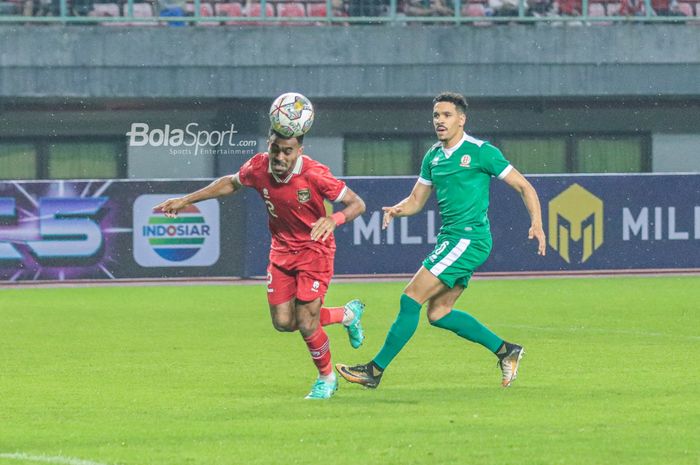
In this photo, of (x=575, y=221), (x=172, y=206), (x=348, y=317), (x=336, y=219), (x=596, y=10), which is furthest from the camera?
(x=596, y=10)

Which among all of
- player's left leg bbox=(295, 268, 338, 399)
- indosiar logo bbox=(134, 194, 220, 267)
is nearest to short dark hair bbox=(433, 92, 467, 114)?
player's left leg bbox=(295, 268, 338, 399)

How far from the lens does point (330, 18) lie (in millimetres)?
29656

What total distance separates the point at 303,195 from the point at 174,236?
15.3 meters

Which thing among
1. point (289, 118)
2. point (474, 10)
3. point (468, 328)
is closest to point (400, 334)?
point (468, 328)

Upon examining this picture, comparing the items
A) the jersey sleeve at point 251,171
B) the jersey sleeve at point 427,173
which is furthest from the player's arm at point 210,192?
the jersey sleeve at point 427,173

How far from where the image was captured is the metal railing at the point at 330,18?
29.3m

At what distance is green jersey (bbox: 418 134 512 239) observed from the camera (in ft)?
35.1

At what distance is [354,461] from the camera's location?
24.8 feet

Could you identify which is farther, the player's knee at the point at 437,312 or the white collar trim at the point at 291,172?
the player's knee at the point at 437,312

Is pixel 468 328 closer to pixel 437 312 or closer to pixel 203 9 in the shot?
pixel 437 312

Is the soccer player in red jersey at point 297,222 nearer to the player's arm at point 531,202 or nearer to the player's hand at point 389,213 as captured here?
the player's hand at point 389,213

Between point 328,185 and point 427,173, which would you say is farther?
point 427,173

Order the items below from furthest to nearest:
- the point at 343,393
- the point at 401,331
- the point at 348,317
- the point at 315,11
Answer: the point at 315,11 → the point at 348,317 → the point at 401,331 → the point at 343,393

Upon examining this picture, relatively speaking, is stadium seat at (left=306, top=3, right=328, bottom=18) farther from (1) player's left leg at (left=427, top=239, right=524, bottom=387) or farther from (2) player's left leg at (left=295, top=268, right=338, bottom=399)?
(2) player's left leg at (left=295, top=268, right=338, bottom=399)
